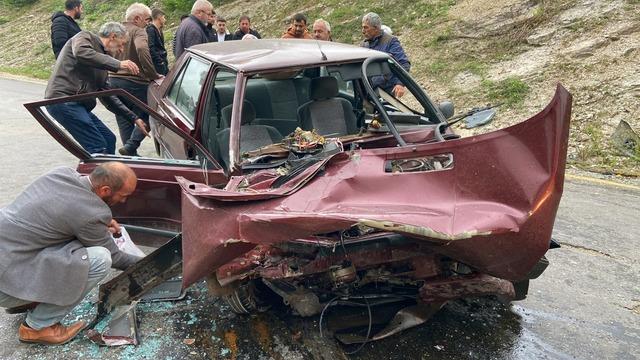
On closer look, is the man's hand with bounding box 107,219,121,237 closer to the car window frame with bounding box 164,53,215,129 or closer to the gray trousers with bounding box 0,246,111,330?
the gray trousers with bounding box 0,246,111,330

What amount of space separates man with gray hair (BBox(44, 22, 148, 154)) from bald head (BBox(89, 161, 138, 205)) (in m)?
1.65

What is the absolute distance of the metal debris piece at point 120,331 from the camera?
9.16 feet

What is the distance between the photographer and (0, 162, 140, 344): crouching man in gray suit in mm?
2635

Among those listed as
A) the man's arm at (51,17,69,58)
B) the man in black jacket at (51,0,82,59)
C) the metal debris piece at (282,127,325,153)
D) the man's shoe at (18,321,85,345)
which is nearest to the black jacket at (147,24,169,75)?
the man in black jacket at (51,0,82,59)

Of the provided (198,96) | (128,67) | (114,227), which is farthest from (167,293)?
(128,67)

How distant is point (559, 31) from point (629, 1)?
1.09 meters

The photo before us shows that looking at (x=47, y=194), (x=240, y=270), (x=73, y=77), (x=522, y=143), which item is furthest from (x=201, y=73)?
(x=522, y=143)

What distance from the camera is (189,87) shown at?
415cm

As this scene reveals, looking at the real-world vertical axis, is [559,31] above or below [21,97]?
above

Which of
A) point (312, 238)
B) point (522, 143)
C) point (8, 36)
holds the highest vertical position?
point (522, 143)

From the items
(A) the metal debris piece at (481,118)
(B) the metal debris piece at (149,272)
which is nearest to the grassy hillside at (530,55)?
(A) the metal debris piece at (481,118)

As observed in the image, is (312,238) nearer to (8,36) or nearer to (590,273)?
(590,273)

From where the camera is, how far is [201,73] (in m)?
3.95

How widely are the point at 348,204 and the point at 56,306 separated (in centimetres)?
177
